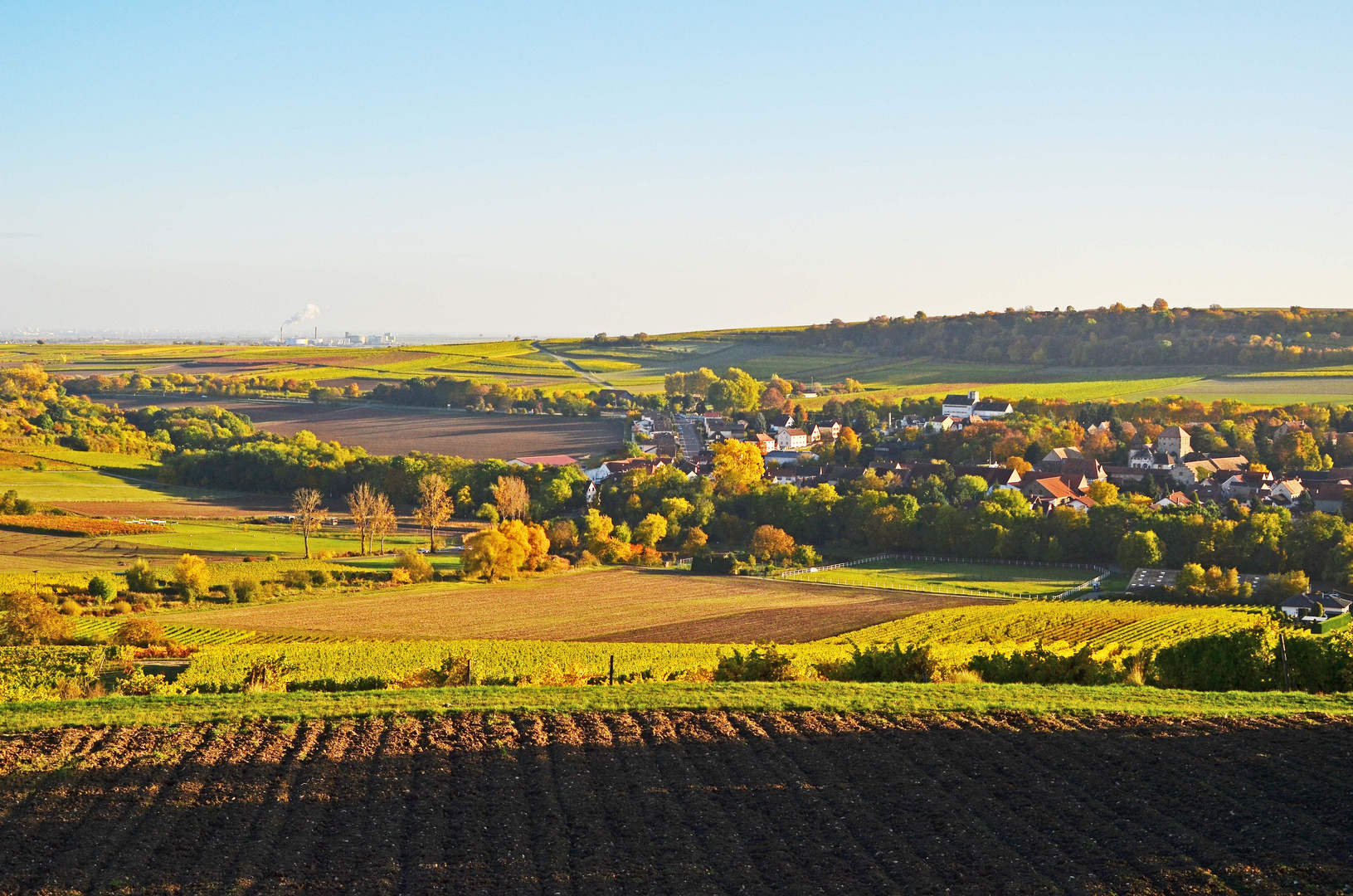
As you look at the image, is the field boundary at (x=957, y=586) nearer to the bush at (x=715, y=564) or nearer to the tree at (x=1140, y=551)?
the tree at (x=1140, y=551)

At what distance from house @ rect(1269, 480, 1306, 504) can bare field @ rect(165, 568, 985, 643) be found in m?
27.1

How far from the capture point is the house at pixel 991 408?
87.1 meters

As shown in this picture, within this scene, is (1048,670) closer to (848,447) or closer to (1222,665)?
(1222,665)

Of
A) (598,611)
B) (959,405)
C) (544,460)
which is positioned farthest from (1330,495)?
(544,460)

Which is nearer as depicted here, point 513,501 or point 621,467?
point 513,501

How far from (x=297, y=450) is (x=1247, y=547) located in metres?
52.8

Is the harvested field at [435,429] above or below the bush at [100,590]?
above

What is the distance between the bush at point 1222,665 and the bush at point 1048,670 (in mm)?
853

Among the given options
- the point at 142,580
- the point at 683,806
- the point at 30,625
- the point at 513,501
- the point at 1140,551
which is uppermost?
the point at 683,806

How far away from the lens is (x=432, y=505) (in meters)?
55.4

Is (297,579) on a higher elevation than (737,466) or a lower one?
lower

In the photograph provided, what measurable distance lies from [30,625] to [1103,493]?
4994cm

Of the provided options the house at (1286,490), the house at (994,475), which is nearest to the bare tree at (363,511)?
the house at (994,475)

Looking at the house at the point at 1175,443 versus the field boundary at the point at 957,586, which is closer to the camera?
the field boundary at the point at 957,586
